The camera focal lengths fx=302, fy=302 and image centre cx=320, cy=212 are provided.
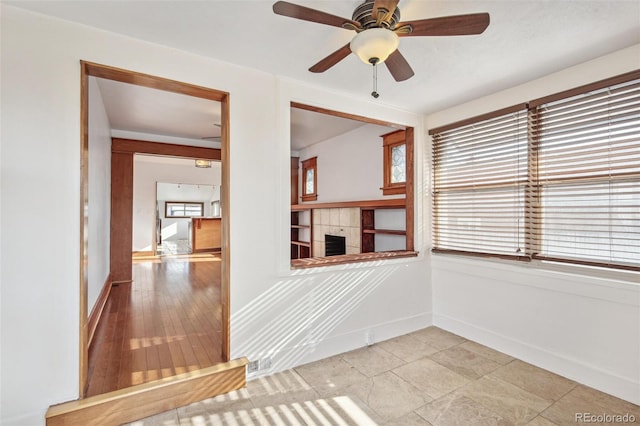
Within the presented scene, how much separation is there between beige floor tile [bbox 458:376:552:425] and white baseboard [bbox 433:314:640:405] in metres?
0.48

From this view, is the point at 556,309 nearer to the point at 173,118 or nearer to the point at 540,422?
the point at 540,422

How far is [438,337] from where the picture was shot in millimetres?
3180

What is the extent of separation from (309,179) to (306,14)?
473 cm

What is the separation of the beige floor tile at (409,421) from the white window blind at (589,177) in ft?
5.61

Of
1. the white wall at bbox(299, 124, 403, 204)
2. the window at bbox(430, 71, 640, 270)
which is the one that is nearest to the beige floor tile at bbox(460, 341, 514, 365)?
the window at bbox(430, 71, 640, 270)

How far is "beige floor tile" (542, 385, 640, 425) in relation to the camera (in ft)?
6.39

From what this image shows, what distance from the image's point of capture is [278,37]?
1.97m

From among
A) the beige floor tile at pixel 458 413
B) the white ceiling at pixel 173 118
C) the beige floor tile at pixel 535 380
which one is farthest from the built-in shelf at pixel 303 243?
the beige floor tile at pixel 458 413

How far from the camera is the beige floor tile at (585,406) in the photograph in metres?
1.95

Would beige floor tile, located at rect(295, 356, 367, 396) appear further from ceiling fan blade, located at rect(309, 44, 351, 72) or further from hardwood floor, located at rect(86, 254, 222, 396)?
ceiling fan blade, located at rect(309, 44, 351, 72)

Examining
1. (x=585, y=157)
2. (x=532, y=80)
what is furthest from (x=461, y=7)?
(x=585, y=157)

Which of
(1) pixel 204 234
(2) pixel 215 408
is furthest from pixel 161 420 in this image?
(1) pixel 204 234

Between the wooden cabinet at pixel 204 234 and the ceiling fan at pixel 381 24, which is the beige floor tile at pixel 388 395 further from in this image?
the wooden cabinet at pixel 204 234

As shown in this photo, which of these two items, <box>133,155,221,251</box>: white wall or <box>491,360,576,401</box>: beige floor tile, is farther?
<box>133,155,221,251</box>: white wall
